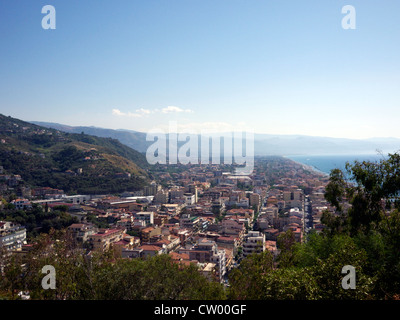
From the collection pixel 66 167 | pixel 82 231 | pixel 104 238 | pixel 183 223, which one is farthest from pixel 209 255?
pixel 66 167

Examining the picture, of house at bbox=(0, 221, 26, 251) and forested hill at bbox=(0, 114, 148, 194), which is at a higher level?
forested hill at bbox=(0, 114, 148, 194)

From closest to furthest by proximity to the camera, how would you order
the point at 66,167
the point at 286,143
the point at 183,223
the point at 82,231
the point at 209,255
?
the point at 209,255 → the point at 82,231 → the point at 183,223 → the point at 66,167 → the point at 286,143

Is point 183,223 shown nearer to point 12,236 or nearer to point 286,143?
point 12,236

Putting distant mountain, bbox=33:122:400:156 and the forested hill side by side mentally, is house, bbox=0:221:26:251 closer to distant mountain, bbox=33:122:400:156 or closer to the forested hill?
the forested hill

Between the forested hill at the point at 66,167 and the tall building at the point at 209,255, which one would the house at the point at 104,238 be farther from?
the forested hill at the point at 66,167

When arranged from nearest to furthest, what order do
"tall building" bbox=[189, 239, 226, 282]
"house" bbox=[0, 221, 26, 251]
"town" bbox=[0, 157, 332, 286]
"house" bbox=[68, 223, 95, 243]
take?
"tall building" bbox=[189, 239, 226, 282], "town" bbox=[0, 157, 332, 286], "house" bbox=[0, 221, 26, 251], "house" bbox=[68, 223, 95, 243]

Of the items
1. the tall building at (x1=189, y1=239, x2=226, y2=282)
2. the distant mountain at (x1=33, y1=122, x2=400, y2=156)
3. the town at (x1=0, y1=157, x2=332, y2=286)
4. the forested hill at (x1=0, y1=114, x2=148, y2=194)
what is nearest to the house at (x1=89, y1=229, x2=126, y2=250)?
the town at (x1=0, y1=157, x2=332, y2=286)

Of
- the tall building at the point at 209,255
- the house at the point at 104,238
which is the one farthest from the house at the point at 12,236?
the tall building at the point at 209,255

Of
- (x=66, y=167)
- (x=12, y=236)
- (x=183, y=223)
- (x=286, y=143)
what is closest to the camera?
(x=12, y=236)

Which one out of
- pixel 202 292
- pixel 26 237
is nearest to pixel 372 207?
pixel 202 292
